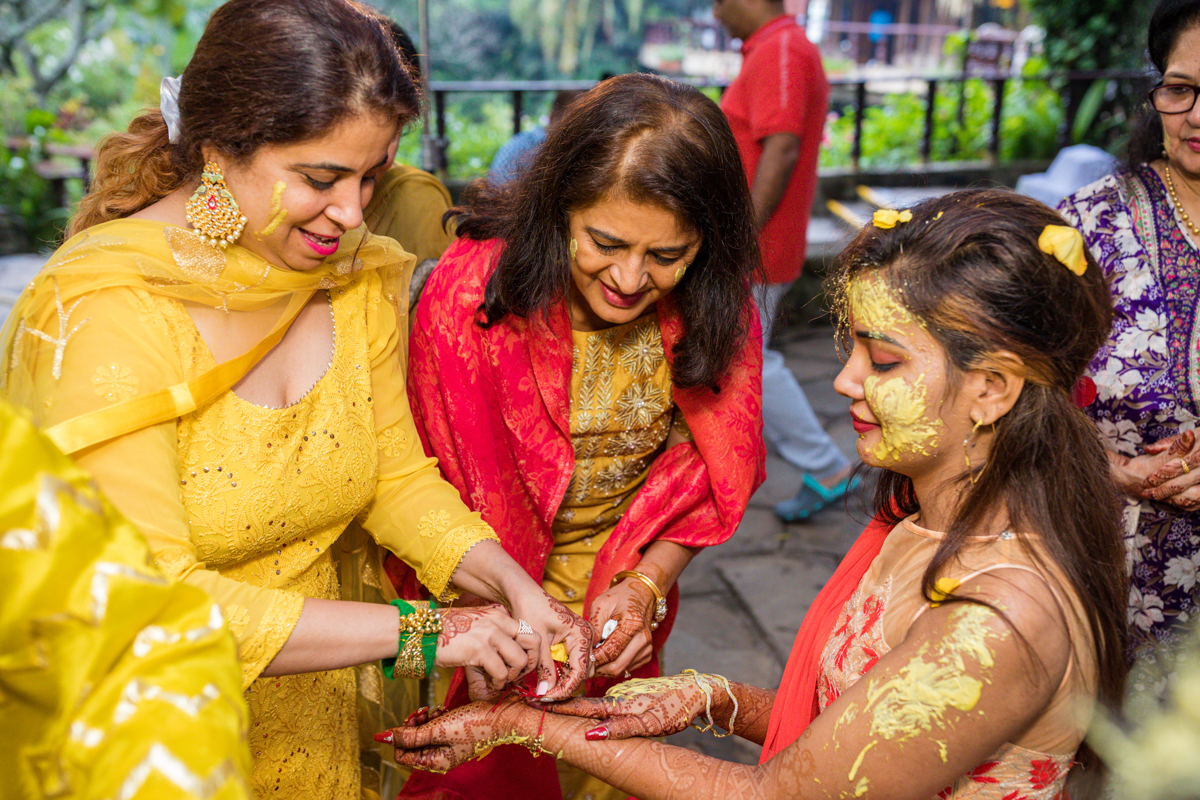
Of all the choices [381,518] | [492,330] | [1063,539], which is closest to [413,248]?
[492,330]

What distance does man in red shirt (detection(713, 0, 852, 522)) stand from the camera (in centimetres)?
400

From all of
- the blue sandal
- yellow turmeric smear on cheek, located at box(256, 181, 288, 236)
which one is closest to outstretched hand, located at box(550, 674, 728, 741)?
yellow turmeric smear on cheek, located at box(256, 181, 288, 236)

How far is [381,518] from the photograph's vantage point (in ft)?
6.20

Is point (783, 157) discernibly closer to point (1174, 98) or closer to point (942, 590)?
point (1174, 98)

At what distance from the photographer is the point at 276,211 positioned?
4.96 ft

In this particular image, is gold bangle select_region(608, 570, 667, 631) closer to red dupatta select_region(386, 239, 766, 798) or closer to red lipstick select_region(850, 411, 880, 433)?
red dupatta select_region(386, 239, 766, 798)

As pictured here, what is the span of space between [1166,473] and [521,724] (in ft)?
5.34

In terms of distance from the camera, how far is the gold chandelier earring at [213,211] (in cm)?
151

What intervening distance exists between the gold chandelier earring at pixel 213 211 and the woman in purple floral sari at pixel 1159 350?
203 centimetres

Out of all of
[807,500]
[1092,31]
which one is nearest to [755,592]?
[807,500]

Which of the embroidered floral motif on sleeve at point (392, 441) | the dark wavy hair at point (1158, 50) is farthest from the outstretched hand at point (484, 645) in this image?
the dark wavy hair at point (1158, 50)

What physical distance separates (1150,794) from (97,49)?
1149 centimetres

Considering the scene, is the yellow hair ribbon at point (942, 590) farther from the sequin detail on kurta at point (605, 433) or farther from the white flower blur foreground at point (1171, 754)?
the sequin detail on kurta at point (605, 433)

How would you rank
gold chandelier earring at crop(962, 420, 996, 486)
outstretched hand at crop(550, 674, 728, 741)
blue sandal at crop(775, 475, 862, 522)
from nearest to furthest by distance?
gold chandelier earring at crop(962, 420, 996, 486) → outstretched hand at crop(550, 674, 728, 741) → blue sandal at crop(775, 475, 862, 522)
